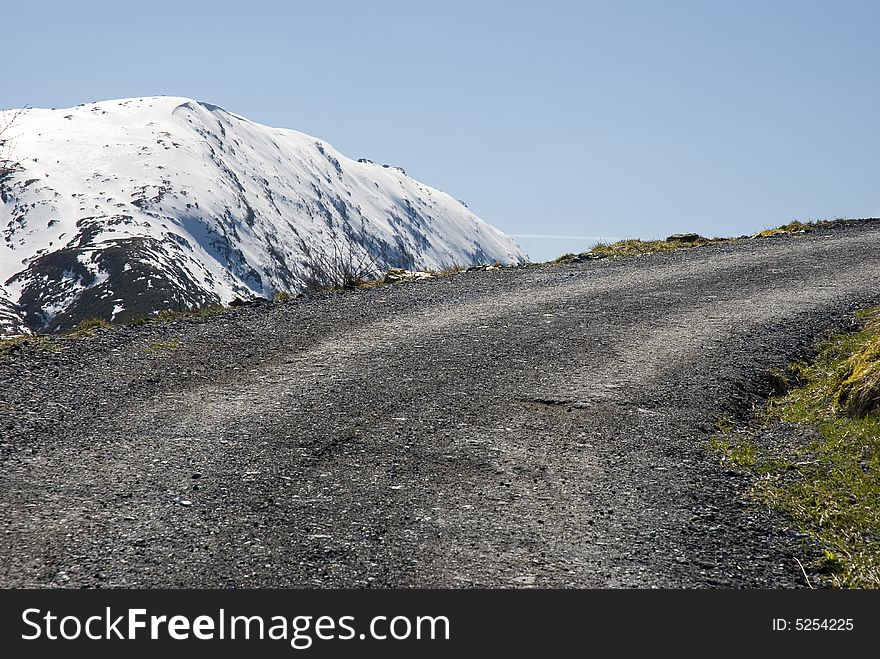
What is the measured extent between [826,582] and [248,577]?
3820mm

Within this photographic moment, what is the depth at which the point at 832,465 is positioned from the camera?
724 cm

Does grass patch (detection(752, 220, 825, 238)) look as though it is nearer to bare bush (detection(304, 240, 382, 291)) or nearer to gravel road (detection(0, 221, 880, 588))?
gravel road (detection(0, 221, 880, 588))

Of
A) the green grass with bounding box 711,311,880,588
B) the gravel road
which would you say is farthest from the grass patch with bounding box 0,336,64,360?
the green grass with bounding box 711,311,880,588

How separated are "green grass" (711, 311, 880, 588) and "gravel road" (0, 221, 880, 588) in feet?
0.87

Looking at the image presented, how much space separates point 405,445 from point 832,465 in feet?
12.9

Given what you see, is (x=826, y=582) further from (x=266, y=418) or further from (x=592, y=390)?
(x=266, y=418)

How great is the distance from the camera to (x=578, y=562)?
18.1 feet

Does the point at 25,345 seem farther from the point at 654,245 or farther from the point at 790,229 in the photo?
the point at 790,229

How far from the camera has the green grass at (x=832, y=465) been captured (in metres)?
5.70

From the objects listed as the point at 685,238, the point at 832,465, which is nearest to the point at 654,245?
the point at 685,238

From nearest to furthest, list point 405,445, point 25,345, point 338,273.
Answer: point 405,445, point 25,345, point 338,273

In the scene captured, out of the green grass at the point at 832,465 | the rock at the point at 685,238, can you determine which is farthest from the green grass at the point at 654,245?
the green grass at the point at 832,465

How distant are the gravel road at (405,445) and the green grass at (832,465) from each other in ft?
0.87

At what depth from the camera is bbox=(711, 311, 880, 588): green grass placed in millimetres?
5703
